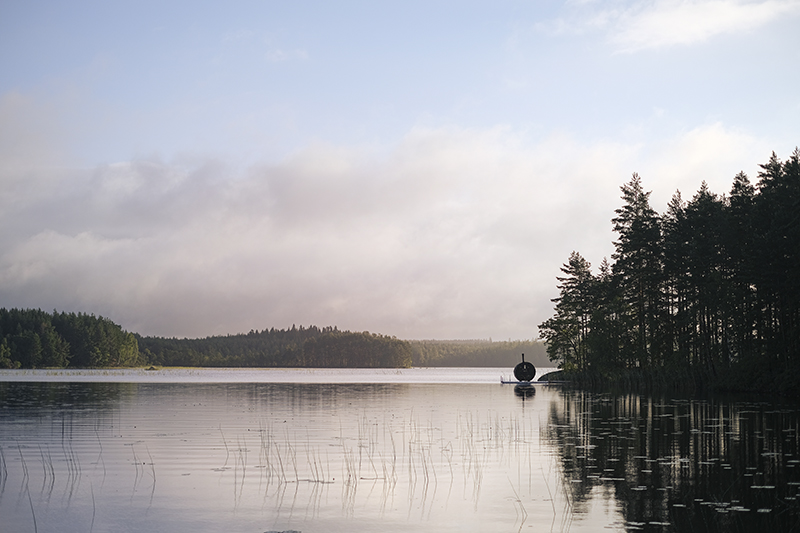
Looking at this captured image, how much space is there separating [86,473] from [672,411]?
30.4 metres

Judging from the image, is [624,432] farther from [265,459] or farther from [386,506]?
[386,506]

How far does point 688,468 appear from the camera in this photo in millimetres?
19125

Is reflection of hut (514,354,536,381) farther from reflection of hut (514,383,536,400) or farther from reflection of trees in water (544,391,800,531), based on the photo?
reflection of trees in water (544,391,800,531)

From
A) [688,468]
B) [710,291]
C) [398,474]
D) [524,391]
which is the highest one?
[710,291]

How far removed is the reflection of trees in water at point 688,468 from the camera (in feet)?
45.1

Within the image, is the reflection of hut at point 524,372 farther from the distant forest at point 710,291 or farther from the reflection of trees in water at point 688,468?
the reflection of trees in water at point 688,468

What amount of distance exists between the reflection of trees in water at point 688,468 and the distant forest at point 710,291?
21730mm

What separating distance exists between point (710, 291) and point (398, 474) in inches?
2059

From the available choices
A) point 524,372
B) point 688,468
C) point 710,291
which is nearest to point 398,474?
point 688,468

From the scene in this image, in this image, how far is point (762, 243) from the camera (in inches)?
2120

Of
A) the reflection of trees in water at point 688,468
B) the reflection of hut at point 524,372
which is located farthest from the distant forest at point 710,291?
the reflection of trees in water at point 688,468

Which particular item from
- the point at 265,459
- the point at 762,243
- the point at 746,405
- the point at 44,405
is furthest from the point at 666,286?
the point at 265,459

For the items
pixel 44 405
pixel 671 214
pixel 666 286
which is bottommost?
pixel 44 405

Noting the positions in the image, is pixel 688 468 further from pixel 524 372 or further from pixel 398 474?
pixel 524 372
